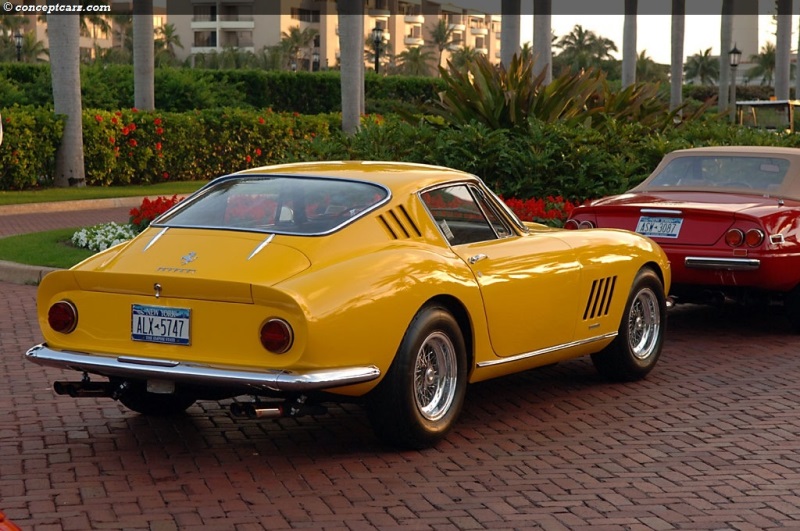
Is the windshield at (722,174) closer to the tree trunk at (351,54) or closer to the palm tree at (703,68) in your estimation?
the tree trunk at (351,54)

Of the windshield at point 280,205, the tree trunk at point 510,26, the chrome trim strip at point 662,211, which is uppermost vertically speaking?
the tree trunk at point 510,26

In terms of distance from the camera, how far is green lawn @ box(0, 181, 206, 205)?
21.4 m

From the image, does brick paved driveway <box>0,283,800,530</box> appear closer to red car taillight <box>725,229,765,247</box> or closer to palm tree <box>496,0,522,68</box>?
red car taillight <box>725,229,765,247</box>

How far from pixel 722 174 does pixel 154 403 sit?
577 cm

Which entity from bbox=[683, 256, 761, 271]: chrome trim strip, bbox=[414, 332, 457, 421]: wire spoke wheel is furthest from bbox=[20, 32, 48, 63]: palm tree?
bbox=[414, 332, 457, 421]: wire spoke wheel

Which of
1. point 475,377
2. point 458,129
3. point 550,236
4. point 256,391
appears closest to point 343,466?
point 256,391

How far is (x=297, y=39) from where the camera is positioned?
126875mm

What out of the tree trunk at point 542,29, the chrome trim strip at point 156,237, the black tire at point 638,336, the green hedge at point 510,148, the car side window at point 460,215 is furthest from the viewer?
the tree trunk at point 542,29

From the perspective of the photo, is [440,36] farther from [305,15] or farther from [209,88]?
[209,88]

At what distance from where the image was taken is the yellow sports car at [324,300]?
5.83 metres

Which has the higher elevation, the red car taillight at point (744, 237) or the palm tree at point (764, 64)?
the palm tree at point (764, 64)

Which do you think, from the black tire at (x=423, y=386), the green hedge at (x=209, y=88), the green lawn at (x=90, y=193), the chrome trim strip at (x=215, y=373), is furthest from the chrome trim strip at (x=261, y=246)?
the green hedge at (x=209, y=88)

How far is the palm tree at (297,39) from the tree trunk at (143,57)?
96.0m

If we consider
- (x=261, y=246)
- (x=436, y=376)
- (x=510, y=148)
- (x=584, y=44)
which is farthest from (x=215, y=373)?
(x=584, y=44)
